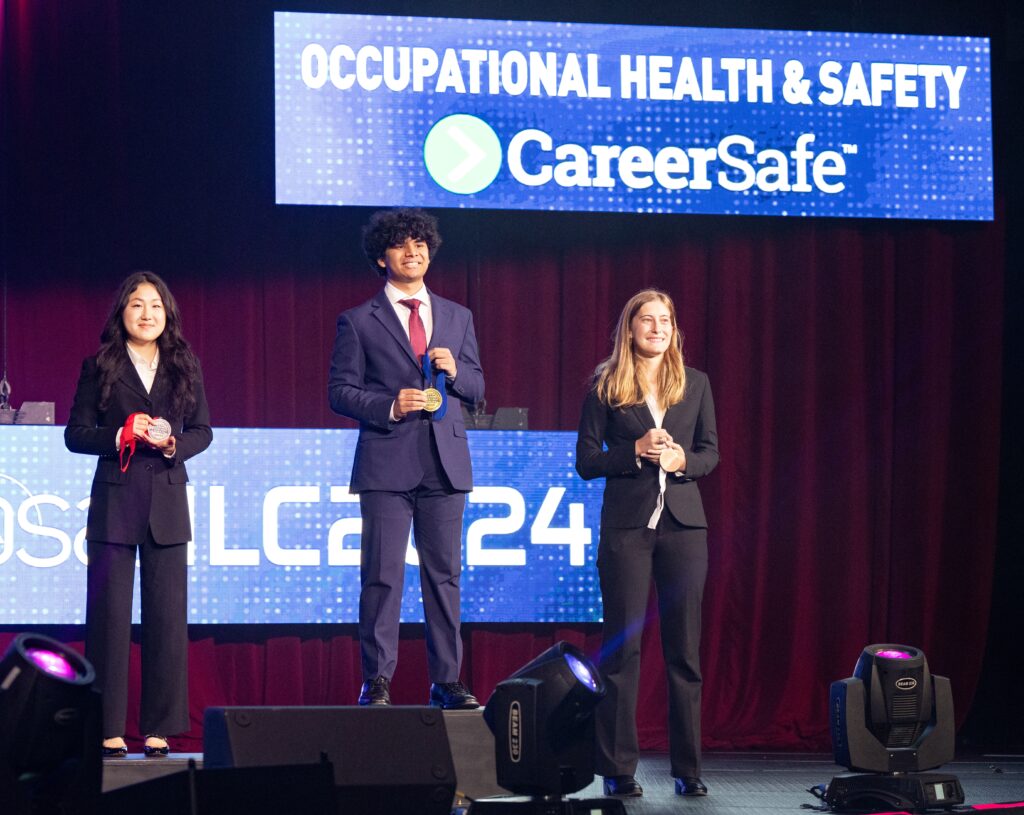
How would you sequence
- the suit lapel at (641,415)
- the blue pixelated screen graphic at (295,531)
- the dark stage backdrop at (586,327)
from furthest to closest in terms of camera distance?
the dark stage backdrop at (586,327) → the blue pixelated screen graphic at (295,531) → the suit lapel at (641,415)

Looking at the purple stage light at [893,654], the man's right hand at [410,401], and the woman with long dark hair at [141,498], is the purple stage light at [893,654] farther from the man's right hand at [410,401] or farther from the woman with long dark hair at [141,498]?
→ the woman with long dark hair at [141,498]

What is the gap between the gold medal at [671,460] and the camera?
4090mm

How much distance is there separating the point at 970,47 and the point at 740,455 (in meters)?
2.21

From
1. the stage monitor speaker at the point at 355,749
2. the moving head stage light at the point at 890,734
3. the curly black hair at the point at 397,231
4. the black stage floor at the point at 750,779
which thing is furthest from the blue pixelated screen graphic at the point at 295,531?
the stage monitor speaker at the point at 355,749

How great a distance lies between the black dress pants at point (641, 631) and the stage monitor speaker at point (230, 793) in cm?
168

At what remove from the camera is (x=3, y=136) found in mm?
5691

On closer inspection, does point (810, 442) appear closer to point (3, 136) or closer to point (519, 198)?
point (519, 198)

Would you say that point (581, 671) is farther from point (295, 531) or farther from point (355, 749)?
point (295, 531)

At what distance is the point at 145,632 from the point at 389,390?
3.42ft

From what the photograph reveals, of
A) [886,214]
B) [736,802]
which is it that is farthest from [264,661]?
[886,214]

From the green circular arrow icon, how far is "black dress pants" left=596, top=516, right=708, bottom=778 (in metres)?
2.18

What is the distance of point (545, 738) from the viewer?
289 cm

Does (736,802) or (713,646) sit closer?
(736,802)

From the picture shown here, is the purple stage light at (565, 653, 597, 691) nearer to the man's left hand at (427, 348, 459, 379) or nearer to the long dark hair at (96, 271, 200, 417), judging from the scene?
the man's left hand at (427, 348, 459, 379)
